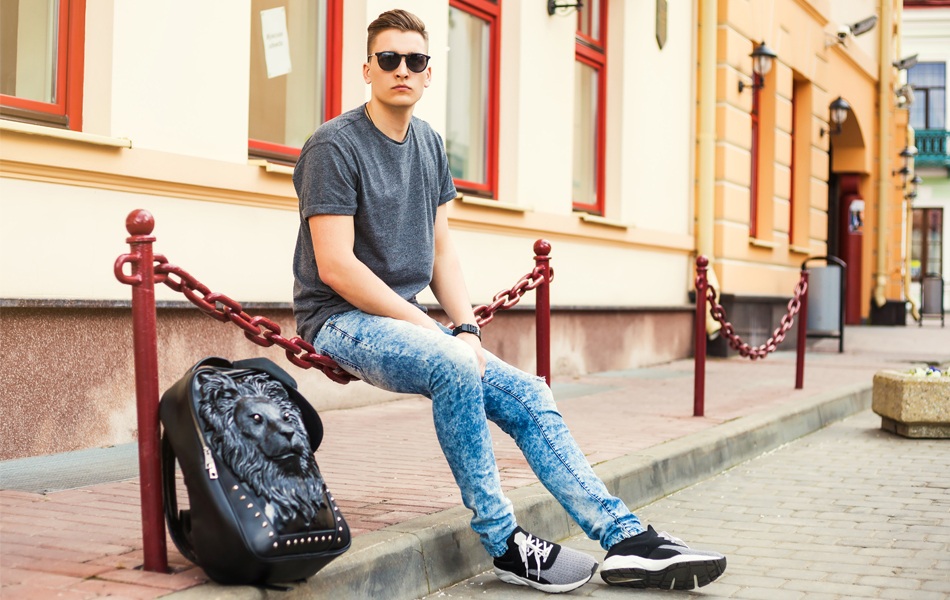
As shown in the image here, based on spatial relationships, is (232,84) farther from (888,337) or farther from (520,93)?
(888,337)

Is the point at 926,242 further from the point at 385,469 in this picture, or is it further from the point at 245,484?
the point at 245,484

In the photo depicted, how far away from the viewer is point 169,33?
6.27 m

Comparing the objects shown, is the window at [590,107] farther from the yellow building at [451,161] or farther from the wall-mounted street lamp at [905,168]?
the wall-mounted street lamp at [905,168]

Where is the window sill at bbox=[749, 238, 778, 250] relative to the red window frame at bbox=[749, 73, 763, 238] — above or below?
below

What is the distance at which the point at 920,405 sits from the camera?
776 centimetres

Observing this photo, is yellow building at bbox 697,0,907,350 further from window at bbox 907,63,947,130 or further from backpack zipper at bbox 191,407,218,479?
window at bbox 907,63,947,130

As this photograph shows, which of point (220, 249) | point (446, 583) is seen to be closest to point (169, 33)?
point (220, 249)

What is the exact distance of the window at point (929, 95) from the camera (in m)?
37.4

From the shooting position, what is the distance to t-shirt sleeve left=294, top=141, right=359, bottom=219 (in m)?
3.75

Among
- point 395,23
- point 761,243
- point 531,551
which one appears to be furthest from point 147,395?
point 761,243

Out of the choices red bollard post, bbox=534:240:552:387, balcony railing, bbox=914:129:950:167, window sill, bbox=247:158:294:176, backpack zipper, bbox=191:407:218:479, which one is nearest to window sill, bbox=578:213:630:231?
window sill, bbox=247:158:294:176


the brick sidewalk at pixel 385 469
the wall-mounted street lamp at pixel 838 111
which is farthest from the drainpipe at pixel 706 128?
the wall-mounted street lamp at pixel 838 111

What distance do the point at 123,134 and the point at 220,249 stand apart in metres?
0.91

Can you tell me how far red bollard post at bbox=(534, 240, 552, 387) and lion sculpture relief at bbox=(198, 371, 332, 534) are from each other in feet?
7.89
